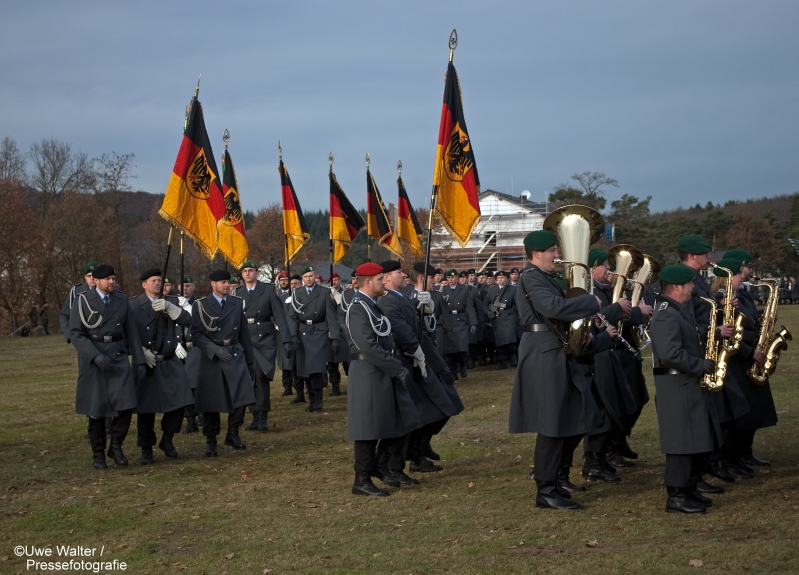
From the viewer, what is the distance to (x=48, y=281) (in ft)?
149

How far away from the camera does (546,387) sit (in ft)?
23.7

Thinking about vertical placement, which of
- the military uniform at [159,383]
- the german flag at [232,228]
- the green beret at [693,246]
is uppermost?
the german flag at [232,228]

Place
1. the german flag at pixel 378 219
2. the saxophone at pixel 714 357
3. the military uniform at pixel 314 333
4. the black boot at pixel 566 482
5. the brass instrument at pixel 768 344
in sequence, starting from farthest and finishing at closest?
1. the german flag at pixel 378 219
2. the military uniform at pixel 314 333
3. the brass instrument at pixel 768 344
4. the black boot at pixel 566 482
5. the saxophone at pixel 714 357

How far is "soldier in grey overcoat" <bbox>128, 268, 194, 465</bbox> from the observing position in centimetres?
991

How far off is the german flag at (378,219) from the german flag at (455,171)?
7.91 metres

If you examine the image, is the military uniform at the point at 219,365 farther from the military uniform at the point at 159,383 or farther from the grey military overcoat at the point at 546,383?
the grey military overcoat at the point at 546,383

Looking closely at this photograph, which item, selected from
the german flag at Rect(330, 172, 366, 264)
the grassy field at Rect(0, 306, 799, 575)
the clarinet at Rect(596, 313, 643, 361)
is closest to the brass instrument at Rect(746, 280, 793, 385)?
the grassy field at Rect(0, 306, 799, 575)

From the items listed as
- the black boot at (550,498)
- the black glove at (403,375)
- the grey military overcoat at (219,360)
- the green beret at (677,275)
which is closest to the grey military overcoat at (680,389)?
the green beret at (677,275)

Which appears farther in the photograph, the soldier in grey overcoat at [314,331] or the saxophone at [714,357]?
the soldier in grey overcoat at [314,331]

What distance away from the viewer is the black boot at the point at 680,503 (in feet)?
22.8

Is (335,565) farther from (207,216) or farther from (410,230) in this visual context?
(410,230)

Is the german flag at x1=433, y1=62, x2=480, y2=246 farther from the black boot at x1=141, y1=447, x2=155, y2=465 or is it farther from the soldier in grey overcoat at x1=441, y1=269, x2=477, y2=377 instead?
the soldier in grey overcoat at x1=441, y1=269, x2=477, y2=377

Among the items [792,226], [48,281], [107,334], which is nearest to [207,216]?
[107,334]

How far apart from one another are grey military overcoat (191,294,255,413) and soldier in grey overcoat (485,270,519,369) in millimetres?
10326
